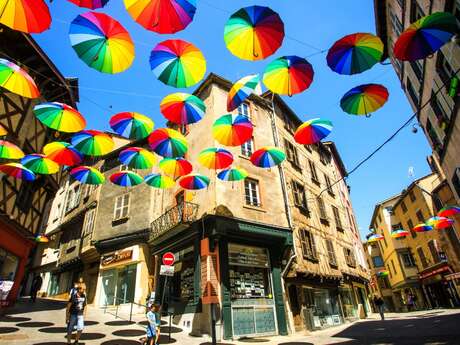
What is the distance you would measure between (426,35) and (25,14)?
297 inches

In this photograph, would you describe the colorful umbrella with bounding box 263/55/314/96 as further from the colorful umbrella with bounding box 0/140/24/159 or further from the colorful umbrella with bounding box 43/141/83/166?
the colorful umbrella with bounding box 0/140/24/159

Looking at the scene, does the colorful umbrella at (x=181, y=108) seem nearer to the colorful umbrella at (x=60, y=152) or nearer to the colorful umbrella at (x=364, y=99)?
the colorful umbrella at (x=60, y=152)

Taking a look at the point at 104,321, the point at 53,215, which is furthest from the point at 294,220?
the point at 53,215

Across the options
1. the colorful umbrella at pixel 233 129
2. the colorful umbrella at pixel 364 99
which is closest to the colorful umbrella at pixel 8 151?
the colorful umbrella at pixel 233 129

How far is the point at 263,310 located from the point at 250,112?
11.1 metres

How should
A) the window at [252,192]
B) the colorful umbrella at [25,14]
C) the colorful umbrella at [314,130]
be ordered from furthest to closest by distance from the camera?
the window at [252,192] → the colorful umbrella at [314,130] → the colorful umbrella at [25,14]

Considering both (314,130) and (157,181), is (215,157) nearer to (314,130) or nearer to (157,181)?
(157,181)

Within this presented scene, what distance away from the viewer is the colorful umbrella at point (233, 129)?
8844 mm

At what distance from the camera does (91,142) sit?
880 centimetres

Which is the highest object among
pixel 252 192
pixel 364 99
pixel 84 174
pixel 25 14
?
pixel 252 192

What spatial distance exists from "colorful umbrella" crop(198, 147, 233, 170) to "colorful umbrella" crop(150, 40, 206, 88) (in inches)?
173

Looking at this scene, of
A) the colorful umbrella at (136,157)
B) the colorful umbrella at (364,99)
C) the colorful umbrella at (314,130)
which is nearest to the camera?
the colorful umbrella at (364,99)

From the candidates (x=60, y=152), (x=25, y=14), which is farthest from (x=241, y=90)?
(x=60, y=152)

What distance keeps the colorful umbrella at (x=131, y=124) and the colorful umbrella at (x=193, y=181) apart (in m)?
3.34
